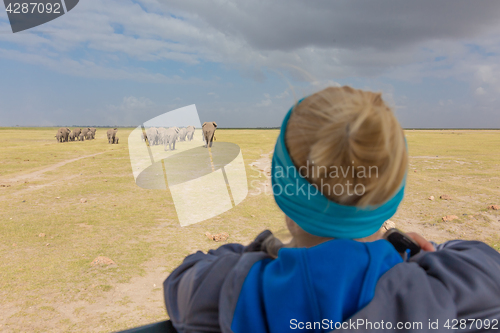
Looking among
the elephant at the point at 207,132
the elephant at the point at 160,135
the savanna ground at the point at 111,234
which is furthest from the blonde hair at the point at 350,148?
the elephant at the point at 207,132

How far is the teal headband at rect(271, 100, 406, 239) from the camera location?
894 mm

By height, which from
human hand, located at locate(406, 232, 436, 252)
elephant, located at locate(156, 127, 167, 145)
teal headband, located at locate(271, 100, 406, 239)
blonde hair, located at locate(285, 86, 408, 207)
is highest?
blonde hair, located at locate(285, 86, 408, 207)

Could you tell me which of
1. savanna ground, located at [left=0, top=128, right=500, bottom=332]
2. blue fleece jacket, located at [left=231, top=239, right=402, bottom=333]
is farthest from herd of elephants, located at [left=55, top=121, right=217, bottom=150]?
blue fleece jacket, located at [left=231, top=239, right=402, bottom=333]

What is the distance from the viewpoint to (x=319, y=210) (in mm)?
915

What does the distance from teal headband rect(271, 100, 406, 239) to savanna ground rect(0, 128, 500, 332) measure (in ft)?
8.47

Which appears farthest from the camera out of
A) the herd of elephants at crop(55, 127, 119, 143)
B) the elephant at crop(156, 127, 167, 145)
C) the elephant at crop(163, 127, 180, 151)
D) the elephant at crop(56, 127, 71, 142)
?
the elephant at crop(56, 127, 71, 142)

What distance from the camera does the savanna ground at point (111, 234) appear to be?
10.1ft

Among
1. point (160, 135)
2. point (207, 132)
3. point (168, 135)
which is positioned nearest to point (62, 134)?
point (160, 135)

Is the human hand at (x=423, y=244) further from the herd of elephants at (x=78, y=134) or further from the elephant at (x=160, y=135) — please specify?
the herd of elephants at (x=78, y=134)

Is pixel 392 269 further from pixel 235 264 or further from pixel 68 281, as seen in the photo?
pixel 68 281

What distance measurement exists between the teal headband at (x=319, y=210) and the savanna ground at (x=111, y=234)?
102 inches

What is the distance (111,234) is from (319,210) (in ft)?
16.4

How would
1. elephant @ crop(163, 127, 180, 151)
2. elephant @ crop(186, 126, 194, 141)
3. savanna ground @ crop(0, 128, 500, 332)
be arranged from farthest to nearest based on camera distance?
1. elephant @ crop(186, 126, 194, 141)
2. elephant @ crop(163, 127, 180, 151)
3. savanna ground @ crop(0, 128, 500, 332)

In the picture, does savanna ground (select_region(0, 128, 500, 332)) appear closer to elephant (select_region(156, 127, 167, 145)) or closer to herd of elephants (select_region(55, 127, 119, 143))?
elephant (select_region(156, 127, 167, 145))
